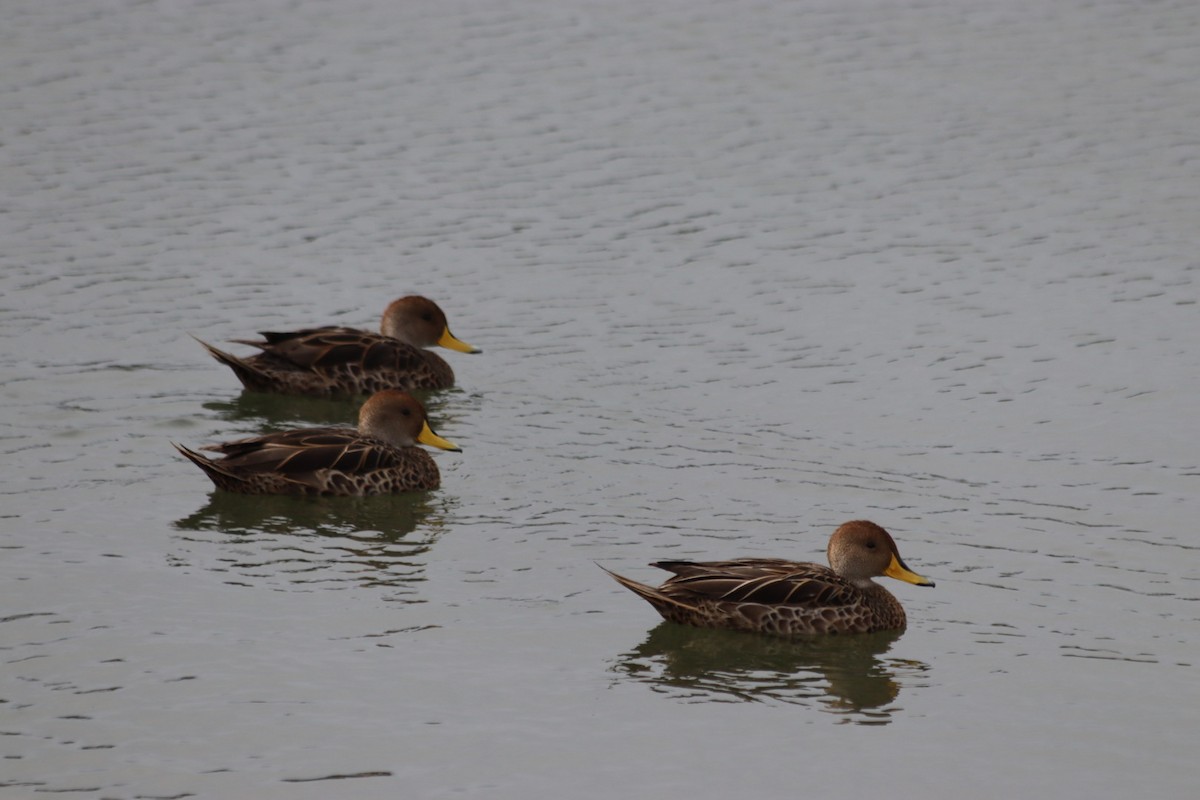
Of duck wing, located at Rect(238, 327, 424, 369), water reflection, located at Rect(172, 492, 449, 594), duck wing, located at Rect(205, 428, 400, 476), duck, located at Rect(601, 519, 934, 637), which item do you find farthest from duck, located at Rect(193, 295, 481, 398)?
duck, located at Rect(601, 519, 934, 637)

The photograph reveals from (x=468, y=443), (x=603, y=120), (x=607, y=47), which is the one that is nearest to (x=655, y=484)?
(x=468, y=443)

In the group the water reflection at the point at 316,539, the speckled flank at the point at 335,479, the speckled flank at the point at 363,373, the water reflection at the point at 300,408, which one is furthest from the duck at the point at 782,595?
the speckled flank at the point at 363,373

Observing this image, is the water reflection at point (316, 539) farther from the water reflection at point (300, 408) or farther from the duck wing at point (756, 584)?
the water reflection at point (300, 408)

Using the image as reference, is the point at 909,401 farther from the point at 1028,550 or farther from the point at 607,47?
the point at 607,47

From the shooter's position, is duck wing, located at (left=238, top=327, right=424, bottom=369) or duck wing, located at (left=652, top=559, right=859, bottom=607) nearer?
duck wing, located at (left=652, top=559, right=859, bottom=607)

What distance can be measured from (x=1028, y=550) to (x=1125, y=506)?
112 centimetres

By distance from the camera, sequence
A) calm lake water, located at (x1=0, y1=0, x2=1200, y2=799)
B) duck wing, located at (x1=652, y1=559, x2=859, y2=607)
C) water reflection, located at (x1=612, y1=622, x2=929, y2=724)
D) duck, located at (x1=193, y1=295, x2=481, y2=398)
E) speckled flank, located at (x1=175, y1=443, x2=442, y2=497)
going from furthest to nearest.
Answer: duck, located at (x1=193, y1=295, x2=481, y2=398) → speckled flank, located at (x1=175, y1=443, x2=442, y2=497) → duck wing, located at (x1=652, y1=559, x2=859, y2=607) → water reflection, located at (x1=612, y1=622, x2=929, y2=724) → calm lake water, located at (x1=0, y1=0, x2=1200, y2=799)

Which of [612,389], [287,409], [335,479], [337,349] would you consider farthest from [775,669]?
[337,349]

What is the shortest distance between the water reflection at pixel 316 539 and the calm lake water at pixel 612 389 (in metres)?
0.05

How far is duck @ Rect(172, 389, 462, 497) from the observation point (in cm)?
1270

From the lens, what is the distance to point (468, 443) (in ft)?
46.1

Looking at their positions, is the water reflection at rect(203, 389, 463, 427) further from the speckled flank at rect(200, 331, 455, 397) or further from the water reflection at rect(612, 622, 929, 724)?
the water reflection at rect(612, 622, 929, 724)

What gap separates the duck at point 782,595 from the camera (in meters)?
10.5

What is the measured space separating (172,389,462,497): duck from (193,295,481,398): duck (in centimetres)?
206
